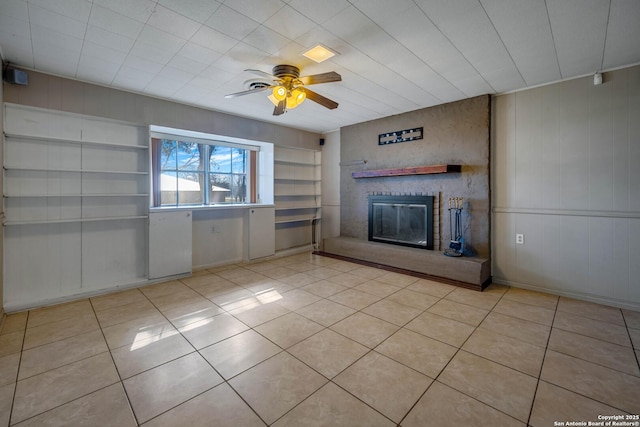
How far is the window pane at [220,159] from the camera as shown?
16.0 feet

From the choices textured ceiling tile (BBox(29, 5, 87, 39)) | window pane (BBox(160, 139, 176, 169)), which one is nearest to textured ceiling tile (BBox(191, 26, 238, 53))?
textured ceiling tile (BBox(29, 5, 87, 39))

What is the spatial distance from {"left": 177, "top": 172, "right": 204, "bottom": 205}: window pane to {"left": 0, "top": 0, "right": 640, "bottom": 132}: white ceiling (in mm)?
1436

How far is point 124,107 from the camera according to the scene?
139 inches

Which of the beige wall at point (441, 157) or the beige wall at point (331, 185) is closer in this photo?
the beige wall at point (441, 157)

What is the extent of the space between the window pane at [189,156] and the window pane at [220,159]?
238 millimetres

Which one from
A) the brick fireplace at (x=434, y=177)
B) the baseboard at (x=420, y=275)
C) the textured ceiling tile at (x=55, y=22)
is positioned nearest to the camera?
the textured ceiling tile at (x=55, y=22)

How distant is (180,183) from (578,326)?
17.4 feet

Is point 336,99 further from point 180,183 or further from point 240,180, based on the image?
point 180,183

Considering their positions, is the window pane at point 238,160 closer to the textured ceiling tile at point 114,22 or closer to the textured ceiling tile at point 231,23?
the textured ceiling tile at point 114,22

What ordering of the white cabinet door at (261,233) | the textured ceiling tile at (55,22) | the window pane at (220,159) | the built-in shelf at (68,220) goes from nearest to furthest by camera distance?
the textured ceiling tile at (55,22), the built-in shelf at (68,220), the window pane at (220,159), the white cabinet door at (261,233)

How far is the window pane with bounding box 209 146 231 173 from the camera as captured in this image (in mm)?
4887

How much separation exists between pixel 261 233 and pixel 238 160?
57.8 inches

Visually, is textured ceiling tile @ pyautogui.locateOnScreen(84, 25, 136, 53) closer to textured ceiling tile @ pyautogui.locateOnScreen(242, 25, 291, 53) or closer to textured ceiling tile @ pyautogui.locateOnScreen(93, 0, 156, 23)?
textured ceiling tile @ pyautogui.locateOnScreen(93, 0, 156, 23)

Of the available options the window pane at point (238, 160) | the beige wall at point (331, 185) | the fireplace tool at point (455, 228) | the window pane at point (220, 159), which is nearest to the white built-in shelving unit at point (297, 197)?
the beige wall at point (331, 185)
